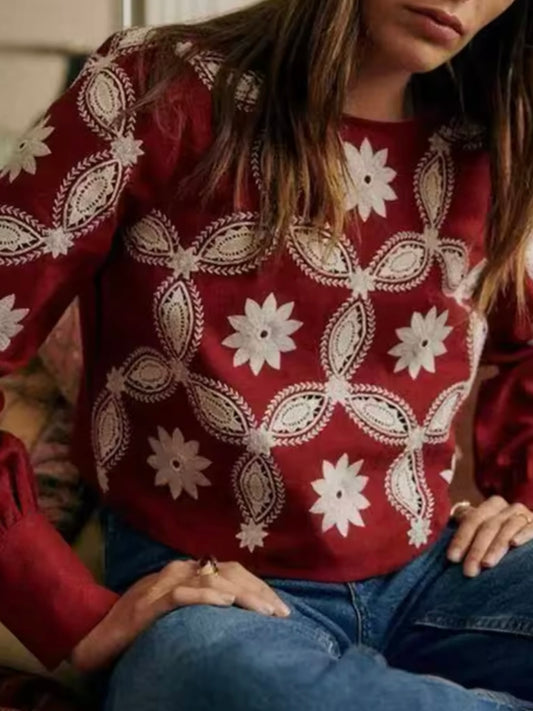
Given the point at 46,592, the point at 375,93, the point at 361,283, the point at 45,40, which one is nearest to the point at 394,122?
the point at 375,93

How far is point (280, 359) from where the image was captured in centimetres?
101

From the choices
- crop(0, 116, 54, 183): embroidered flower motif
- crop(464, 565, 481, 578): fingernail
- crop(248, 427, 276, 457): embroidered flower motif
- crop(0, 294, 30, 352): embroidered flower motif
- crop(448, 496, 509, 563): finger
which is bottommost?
crop(464, 565, 481, 578): fingernail

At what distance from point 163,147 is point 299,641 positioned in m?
0.37

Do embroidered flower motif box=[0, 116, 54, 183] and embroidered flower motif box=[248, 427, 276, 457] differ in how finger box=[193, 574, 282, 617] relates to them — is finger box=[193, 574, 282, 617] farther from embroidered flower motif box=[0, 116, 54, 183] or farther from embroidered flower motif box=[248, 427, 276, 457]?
embroidered flower motif box=[0, 116, 54, 183]

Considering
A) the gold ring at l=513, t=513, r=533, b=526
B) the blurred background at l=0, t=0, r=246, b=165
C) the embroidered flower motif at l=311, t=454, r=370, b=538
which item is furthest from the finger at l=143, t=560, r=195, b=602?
the blurred background at l=0, t=0, r=246, b=165

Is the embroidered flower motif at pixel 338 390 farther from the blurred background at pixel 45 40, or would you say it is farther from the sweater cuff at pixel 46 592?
the blurred background at pixel 45 40

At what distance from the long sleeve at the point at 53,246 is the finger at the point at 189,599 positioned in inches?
2.3

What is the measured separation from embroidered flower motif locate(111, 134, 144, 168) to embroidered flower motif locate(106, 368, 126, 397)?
17 centimetres

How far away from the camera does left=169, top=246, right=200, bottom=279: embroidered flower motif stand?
3.21ft

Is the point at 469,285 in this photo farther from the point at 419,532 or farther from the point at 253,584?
the point at 253,584

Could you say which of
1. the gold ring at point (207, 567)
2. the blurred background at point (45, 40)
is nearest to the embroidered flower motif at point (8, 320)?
the gold ring at point (207, 567)

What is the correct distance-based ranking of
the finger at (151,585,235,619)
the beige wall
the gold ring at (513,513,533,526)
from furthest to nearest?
the beige wall, the gold ring at (513,513,533,526), the finger at (151,585,235,619)

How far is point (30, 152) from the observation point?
3.13 ft

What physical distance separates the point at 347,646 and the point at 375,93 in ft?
1.41
